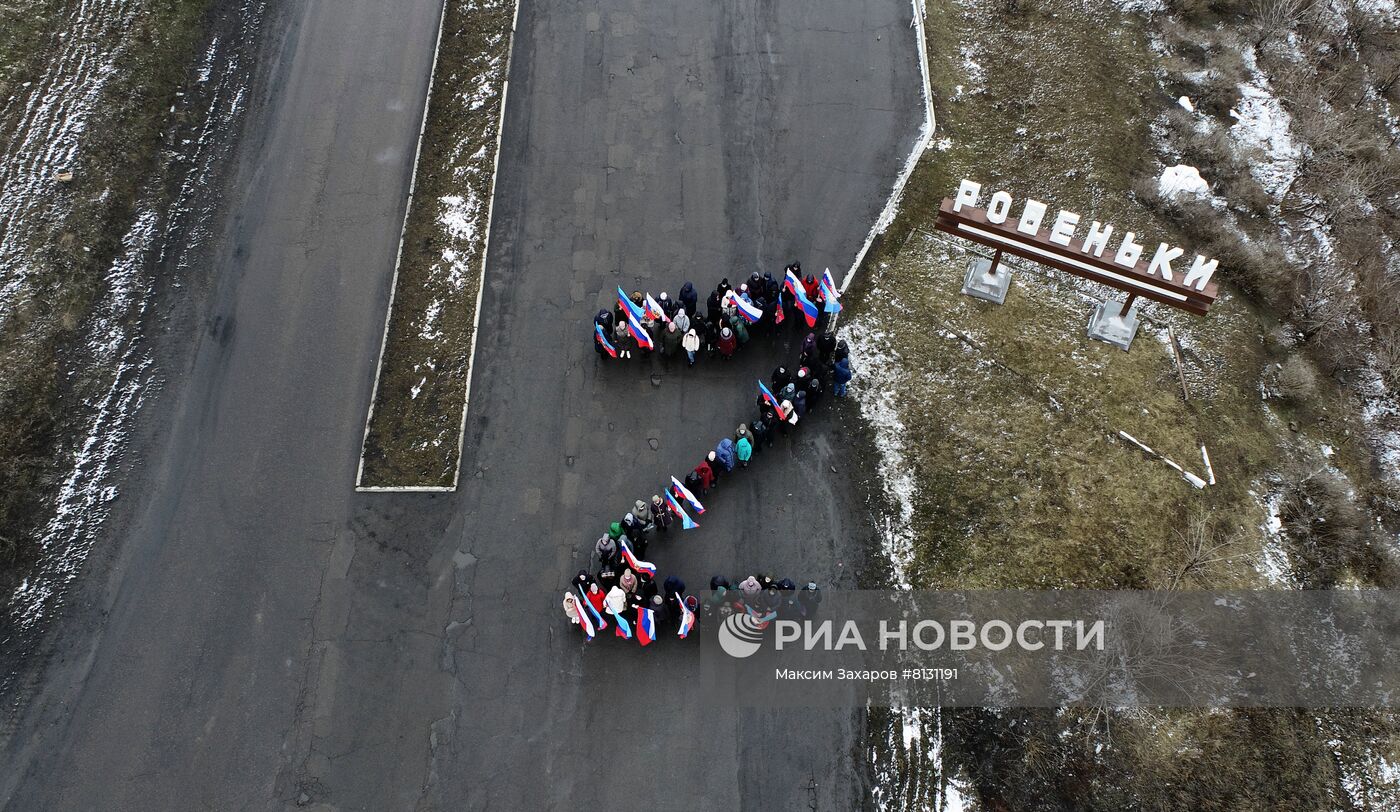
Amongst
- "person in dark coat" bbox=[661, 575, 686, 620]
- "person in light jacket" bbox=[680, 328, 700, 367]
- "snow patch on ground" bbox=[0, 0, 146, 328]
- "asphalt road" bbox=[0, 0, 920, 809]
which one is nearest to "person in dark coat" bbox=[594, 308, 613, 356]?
"asphalt road" bbox=[0, 0, 920, 809]

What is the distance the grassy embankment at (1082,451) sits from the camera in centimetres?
1517

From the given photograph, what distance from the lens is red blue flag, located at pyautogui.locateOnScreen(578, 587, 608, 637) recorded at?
15.3m

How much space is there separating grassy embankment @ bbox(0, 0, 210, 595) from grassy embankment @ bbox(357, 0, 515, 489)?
258 inches

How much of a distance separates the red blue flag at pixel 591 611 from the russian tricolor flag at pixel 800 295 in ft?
26.2

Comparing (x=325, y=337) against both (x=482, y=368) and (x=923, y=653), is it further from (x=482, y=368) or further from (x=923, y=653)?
(x=923, y=653)

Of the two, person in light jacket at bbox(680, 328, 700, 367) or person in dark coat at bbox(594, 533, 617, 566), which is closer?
person in dark coat at bbox(594, 533, 617, 566)

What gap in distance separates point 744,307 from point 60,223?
54.0ft

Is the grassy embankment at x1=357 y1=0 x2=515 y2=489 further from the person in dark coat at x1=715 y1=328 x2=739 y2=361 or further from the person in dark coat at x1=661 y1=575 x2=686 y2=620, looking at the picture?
the person in dark coat at x1=715 y1=328 x2=739 y2=361

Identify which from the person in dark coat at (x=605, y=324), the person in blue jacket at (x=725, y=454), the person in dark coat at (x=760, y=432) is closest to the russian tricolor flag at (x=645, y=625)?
the person in blue jacket at (x=725, y=454)

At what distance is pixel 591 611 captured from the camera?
1535 centimetres

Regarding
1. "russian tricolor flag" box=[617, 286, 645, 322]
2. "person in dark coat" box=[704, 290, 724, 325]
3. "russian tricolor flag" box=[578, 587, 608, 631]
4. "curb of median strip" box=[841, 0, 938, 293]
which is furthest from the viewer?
"curb of median strip" box=[841, 0, 938, 293]

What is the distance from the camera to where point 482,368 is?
1888 cm

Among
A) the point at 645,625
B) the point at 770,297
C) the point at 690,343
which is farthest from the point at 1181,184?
the point at 645,625

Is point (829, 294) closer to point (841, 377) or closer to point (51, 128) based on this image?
point (841, 377)
